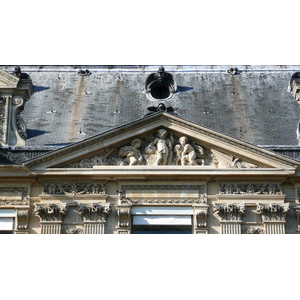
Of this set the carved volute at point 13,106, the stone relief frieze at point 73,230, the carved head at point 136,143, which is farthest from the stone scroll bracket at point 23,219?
the carved head at point 136,143

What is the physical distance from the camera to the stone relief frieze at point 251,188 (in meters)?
29.3

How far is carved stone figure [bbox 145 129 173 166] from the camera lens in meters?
29.5

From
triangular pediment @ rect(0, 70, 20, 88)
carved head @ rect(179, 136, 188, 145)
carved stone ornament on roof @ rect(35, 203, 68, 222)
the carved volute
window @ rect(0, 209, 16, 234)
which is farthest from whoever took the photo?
triangular pediment @ rect(0, 70, 20, 88)

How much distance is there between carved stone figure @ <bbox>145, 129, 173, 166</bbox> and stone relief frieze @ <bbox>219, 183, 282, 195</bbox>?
1712 millimetres

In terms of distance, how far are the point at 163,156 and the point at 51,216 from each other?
351cm

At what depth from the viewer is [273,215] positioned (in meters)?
29.0

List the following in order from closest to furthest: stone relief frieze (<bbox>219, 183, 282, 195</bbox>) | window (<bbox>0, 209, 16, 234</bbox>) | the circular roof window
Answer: window (<bbox>0, 209, 16, 234</bbox>) < stone relief frieze (<bbox>219, 183, 282, 195</bbox>) < the circular roof window

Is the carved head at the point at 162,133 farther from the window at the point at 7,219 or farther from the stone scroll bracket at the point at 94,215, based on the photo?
the window at the point at 7,219

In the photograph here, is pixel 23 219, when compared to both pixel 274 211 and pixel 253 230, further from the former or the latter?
pixel 274 211

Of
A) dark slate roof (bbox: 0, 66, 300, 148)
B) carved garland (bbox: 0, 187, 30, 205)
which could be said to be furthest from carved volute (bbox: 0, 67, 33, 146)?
carved garland (bbox: 0, 187, 30, 205)

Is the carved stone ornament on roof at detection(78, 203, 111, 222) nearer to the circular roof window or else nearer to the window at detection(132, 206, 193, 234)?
the window at detection(132, 206, 193, 234)

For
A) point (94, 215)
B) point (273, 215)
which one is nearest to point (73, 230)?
point (94, 215)

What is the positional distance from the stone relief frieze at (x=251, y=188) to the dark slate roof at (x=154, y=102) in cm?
274

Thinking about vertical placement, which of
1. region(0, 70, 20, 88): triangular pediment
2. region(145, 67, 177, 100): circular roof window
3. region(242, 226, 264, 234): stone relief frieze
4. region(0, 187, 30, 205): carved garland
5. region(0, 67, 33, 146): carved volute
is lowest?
region(242, 226, 264, 234): stone relief frieze
